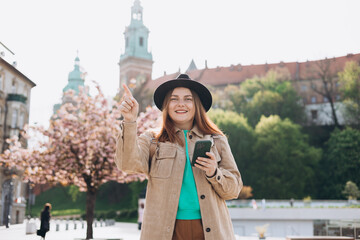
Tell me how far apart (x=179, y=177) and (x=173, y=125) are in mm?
528

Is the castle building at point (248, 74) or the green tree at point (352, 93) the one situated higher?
the castle building at point (248, 74)

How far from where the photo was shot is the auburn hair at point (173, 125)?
3.35 meters

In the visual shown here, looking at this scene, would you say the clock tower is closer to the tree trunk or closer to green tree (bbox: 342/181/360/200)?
green tree (bbox: 342/181/360/200)

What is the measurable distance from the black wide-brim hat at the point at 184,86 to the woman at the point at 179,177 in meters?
0.18

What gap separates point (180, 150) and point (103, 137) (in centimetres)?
1350

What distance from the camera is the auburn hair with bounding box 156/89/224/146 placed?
3.35 m

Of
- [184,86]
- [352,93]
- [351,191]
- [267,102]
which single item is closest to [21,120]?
[351,191]

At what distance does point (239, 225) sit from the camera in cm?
3278

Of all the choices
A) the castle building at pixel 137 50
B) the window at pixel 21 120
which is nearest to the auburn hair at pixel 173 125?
the window at pixel 21 120

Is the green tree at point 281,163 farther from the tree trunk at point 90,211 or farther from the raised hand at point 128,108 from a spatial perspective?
the raised hand at point 128,108

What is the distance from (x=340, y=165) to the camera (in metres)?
42.7

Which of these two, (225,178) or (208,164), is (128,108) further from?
(225,178)

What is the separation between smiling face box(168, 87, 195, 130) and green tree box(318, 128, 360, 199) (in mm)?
40300

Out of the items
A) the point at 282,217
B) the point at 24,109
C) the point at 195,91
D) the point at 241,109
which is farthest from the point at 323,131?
the point at 195,91
